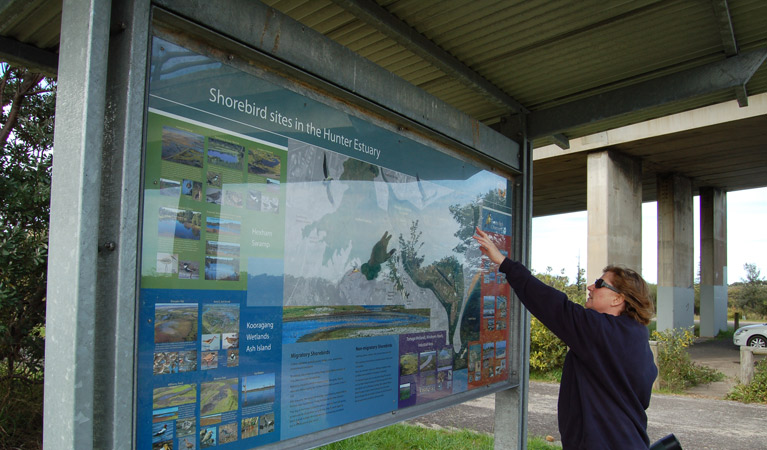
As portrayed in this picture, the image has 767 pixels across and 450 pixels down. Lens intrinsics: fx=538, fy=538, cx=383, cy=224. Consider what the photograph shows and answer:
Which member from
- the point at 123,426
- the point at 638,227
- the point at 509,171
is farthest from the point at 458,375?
the point at 638,227

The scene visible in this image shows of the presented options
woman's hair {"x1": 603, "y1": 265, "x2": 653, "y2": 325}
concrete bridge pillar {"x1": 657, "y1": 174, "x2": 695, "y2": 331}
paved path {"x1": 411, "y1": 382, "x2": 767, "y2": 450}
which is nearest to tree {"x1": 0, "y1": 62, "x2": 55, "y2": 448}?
paved path {"x1": 411, "y1": 382, "x2": 767, "y2": 450}

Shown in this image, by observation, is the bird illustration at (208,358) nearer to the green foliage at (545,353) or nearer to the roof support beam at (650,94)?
the roof support beam at (650,94)

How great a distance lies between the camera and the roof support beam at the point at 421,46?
3209mm

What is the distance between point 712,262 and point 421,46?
23620 millimetres

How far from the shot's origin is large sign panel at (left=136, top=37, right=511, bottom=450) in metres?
1.99

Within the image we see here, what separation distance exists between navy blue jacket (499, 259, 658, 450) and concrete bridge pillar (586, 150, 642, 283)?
43.5 ft

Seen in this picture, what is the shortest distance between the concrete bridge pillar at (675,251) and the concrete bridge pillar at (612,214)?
342 cm

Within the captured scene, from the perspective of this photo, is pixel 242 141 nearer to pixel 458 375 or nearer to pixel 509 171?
pixel 458 375

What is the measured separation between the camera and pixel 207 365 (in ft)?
6.84

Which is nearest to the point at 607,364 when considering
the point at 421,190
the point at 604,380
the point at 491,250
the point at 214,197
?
the point at 604,380

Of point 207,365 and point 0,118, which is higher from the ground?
point 0,118

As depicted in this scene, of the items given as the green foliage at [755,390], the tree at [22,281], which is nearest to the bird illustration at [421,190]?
the tree at [22,281]

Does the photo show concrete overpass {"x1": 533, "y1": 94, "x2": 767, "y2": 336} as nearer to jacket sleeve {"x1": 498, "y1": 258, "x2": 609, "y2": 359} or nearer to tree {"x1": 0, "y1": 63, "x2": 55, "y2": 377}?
jacket sleeve {"x1": 498, "y1": 258, "x2": 609, "y2": 359}

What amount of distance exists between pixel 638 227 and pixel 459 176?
15.1 meters
